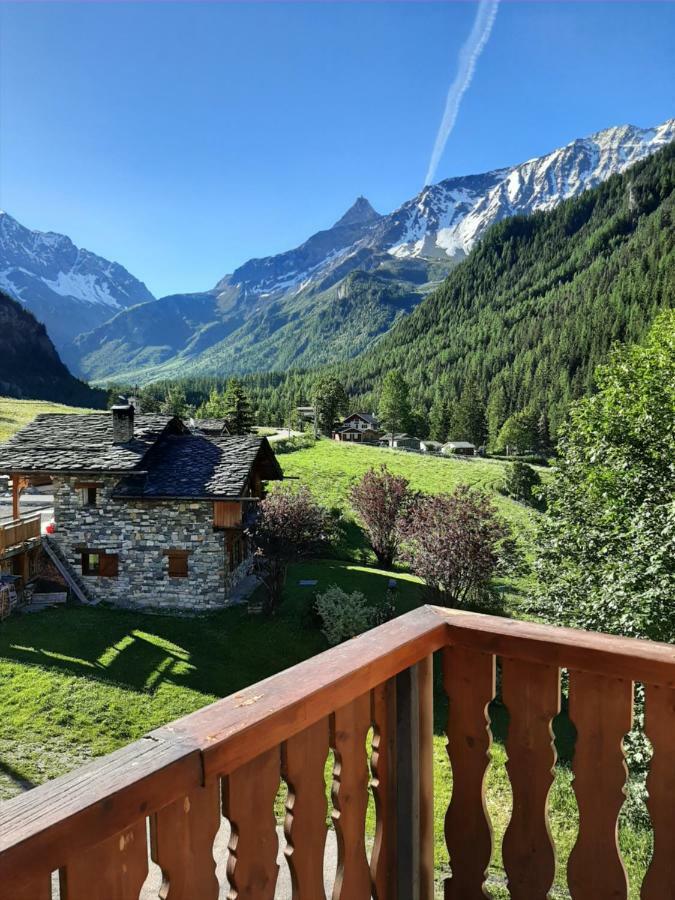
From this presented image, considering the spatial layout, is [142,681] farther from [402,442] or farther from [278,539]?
[402,442]

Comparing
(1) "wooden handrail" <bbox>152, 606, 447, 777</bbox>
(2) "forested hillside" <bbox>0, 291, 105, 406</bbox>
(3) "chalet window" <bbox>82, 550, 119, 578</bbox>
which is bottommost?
(3) "chalet window" <bbox>82, 550, 119, 578</bbox>

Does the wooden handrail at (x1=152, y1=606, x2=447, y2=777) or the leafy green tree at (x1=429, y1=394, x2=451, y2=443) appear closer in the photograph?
the wooden handrail at (x1=152, y1=606, x2=447, y2=777)

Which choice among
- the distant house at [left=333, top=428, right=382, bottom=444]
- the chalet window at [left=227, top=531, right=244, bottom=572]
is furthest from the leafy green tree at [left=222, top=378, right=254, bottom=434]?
the distant house at [left=333, top=428, right=382, bottom=444]

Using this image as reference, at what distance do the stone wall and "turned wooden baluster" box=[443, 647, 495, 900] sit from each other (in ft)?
50.6

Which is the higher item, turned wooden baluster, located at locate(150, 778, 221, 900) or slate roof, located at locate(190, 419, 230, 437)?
slate roof, located at locate(190, 419, 230, 437)

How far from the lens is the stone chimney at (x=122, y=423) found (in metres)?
18.2

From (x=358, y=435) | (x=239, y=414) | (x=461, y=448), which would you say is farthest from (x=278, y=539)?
(x=358, y=435)

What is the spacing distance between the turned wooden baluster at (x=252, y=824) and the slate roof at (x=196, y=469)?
15.1m

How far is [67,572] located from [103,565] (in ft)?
3.81

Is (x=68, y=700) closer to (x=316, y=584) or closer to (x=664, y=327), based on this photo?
(x=316, y=584)

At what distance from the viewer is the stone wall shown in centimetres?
1719

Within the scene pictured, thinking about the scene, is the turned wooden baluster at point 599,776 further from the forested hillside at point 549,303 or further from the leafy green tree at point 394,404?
the forested hillside at point 549,303

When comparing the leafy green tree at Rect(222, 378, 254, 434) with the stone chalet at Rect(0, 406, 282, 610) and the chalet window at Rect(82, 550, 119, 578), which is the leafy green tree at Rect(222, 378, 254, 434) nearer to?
the stone chalet at Rect(0, 406, 282, 610)

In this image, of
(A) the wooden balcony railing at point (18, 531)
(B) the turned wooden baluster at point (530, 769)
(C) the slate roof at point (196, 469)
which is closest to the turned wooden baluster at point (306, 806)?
(B) the turned wooden baluster at point (530, 769)
